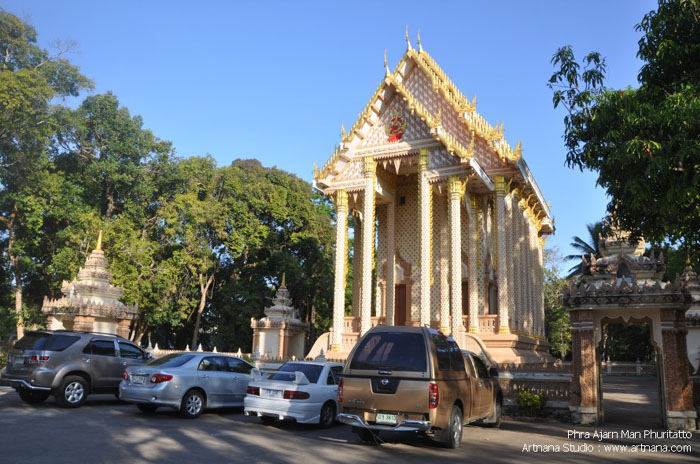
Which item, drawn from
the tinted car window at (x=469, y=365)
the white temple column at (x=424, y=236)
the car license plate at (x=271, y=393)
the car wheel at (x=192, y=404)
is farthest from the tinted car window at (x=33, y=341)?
the white temple column at (x=424, y=236)

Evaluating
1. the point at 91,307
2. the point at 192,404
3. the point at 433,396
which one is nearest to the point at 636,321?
the point at 433,396

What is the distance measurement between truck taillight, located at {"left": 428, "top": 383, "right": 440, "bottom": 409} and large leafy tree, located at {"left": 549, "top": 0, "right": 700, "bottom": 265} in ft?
16.0

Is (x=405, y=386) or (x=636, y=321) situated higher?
(x=636, y=321)

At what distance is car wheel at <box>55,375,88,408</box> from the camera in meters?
12.0

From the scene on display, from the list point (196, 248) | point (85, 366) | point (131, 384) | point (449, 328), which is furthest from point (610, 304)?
point (196, 248)

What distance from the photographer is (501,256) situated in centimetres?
2131

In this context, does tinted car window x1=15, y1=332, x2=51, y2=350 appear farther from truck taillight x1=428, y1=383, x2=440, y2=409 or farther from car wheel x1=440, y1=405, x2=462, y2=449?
car wheel x1=440, y1=405, x2=462, y2=449

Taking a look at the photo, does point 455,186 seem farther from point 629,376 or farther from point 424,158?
point 629,376

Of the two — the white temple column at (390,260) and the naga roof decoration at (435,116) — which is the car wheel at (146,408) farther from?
the naga roof decoration at (435,116)

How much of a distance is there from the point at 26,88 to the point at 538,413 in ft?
88.5

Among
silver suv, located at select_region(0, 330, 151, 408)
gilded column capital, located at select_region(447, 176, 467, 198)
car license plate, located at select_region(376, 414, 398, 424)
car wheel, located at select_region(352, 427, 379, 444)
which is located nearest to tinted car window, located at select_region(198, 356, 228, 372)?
silver suv, located at select_region(0, 330, 151, 408)

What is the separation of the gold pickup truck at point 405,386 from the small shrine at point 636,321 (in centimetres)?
467

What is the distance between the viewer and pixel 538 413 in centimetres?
1366

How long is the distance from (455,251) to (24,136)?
22760 millimetres
